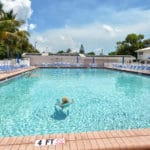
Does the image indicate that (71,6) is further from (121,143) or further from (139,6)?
(121,143)

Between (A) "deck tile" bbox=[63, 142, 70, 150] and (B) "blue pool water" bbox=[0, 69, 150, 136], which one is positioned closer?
(A) "deck tile" bbox=[63, 142, 70, 150]

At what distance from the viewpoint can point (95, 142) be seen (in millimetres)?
3404

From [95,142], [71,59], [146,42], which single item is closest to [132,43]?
[146,42]

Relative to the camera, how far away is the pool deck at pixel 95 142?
127 inches

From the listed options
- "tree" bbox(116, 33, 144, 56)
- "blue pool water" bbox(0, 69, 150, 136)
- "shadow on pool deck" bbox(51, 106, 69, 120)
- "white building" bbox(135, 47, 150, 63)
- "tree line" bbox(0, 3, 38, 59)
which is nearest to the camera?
"blue pool water" bbox(0, 69, 150, 136)

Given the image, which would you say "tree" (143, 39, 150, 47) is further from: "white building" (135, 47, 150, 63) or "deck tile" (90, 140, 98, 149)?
"deck tile" (90, 140, 98, 149)

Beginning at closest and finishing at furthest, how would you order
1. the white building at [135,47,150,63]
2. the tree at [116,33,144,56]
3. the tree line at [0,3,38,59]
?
1. the tree line at [0,3,38,59]
2. the white building at [135,47,150,63]
3. the tree at [116,33,144,56]

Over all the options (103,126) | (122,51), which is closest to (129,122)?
(103,126)

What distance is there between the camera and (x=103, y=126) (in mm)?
5613

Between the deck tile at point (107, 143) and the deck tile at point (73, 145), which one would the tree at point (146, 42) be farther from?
the deck tile at point (73, 145)

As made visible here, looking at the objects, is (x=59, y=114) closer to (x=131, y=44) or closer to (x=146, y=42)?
(x=131, y=44)

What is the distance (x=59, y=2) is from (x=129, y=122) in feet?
38.0

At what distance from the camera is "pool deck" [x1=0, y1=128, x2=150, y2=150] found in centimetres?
323

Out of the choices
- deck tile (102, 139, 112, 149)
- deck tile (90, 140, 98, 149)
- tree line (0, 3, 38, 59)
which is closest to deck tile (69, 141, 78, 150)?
deck tile (90, 140, 98, 149)
